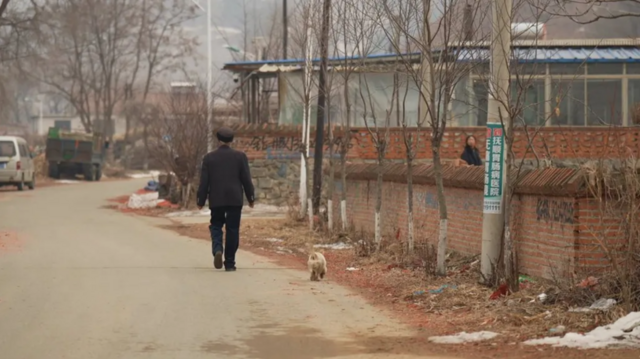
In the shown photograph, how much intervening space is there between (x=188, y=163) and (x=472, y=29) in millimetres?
16878

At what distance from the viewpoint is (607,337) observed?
8031 millimetres

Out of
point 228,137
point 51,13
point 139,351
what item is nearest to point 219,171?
point 228,137

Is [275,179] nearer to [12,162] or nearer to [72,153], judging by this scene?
[12,162]

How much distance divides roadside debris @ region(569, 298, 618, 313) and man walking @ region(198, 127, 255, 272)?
5542mm

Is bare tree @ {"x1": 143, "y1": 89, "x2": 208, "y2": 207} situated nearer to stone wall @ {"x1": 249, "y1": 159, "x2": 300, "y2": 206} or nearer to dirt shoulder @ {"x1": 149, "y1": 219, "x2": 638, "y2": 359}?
stone wall @ {"x1": 249, "y1": 159, "x2": 300, "y2": 206}

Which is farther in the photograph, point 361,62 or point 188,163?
point 188,163

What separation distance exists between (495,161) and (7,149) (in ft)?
103

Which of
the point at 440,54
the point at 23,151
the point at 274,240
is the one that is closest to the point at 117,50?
the point at 23,151

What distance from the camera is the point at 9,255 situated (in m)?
15.8

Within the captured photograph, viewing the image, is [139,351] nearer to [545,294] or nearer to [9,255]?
[545,294]

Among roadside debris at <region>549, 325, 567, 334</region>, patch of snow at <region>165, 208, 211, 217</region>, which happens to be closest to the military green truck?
patch of snow at <region>165, 208, 211, 217</region>

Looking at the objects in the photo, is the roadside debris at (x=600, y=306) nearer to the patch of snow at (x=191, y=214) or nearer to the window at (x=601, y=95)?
the patch of snow at (x=191, y=214)

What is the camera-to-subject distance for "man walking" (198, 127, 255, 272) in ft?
44.1

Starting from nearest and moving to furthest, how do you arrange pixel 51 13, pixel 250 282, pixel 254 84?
pixel 250 282, pixel 254 84, pixel 51 13
